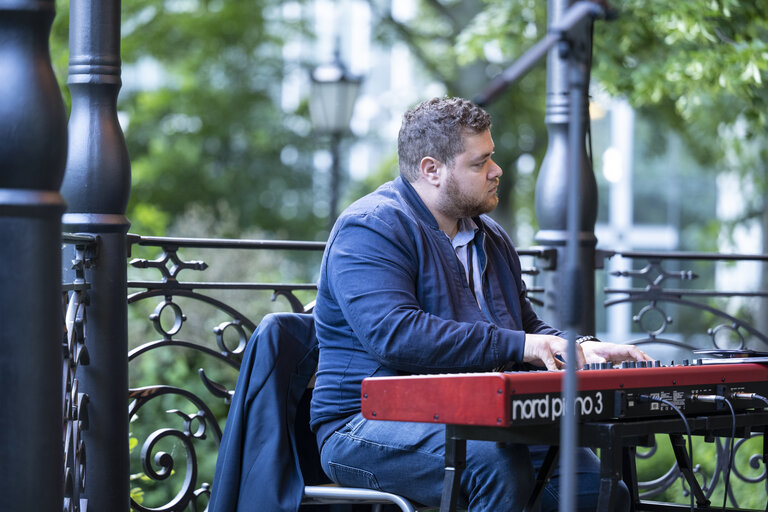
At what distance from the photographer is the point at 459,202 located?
11.2 feet

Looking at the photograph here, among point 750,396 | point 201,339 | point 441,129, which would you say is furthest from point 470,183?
point 201,339

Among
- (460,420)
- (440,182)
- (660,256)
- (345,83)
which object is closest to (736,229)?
(345,83)

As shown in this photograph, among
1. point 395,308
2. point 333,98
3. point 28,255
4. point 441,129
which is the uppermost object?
point 333,98

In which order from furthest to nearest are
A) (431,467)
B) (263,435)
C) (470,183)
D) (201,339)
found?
(201,339) < (470,183) < (263,435) < (431,467)

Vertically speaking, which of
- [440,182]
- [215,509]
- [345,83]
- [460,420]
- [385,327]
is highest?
[345,83]

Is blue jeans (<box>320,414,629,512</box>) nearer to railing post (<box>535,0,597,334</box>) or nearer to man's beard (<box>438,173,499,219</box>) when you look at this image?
man's beard (<box>438,173,499,219</box>)

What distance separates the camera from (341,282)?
3.10 m

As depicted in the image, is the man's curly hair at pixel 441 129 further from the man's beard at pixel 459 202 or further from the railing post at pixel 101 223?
the railing post at pixel 101 223

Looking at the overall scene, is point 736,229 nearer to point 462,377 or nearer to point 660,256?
point 660,256

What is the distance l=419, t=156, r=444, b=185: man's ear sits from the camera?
11.2ft

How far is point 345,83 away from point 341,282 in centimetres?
758

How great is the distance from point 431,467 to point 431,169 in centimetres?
105

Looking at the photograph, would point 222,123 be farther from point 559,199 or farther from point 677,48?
point 559,199

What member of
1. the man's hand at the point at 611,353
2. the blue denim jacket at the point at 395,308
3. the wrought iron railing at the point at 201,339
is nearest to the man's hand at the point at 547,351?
the blue denim jacket at the point at 395,308
